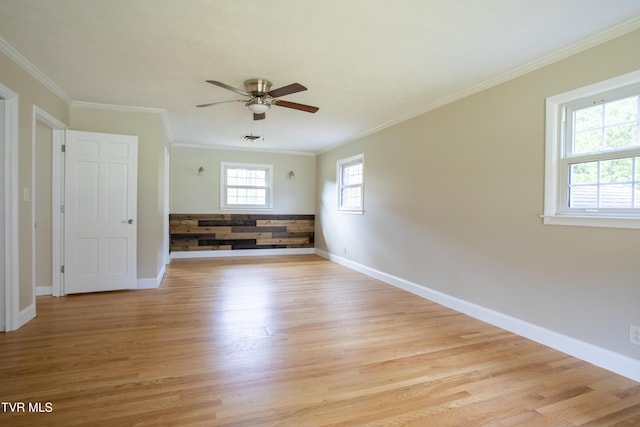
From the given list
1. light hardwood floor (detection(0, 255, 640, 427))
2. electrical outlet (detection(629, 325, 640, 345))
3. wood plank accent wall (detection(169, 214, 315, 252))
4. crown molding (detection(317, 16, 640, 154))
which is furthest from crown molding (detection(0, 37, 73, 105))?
electrical outlet (detection(629, 325, 640, 345))

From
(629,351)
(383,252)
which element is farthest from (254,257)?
(629,351)

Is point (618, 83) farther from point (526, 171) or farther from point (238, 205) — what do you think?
point (238, 205)

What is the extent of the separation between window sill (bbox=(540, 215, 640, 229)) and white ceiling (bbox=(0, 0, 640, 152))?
1313mm

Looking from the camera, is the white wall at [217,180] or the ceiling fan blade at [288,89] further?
the white wall at [217,180]

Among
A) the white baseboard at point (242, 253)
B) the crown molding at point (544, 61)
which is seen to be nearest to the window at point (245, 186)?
the white baseboard at point (242, 253)

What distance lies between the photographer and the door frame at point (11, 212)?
111 inches

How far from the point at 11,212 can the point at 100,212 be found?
1.22m

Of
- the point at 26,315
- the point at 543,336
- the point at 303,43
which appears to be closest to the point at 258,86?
the point at 303,43

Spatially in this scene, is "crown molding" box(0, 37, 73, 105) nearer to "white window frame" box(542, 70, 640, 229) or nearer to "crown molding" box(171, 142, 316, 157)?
"crown molding" box(171, 142, 316, 157)

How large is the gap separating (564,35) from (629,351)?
90.5 inches

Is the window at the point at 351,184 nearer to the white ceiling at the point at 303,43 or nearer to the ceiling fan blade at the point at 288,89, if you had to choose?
the white ceiling at the point at 303,43

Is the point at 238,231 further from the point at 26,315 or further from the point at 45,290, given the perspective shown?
the point at 26,315

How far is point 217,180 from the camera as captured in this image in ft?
23.8

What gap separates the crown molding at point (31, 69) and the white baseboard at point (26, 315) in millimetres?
2243
